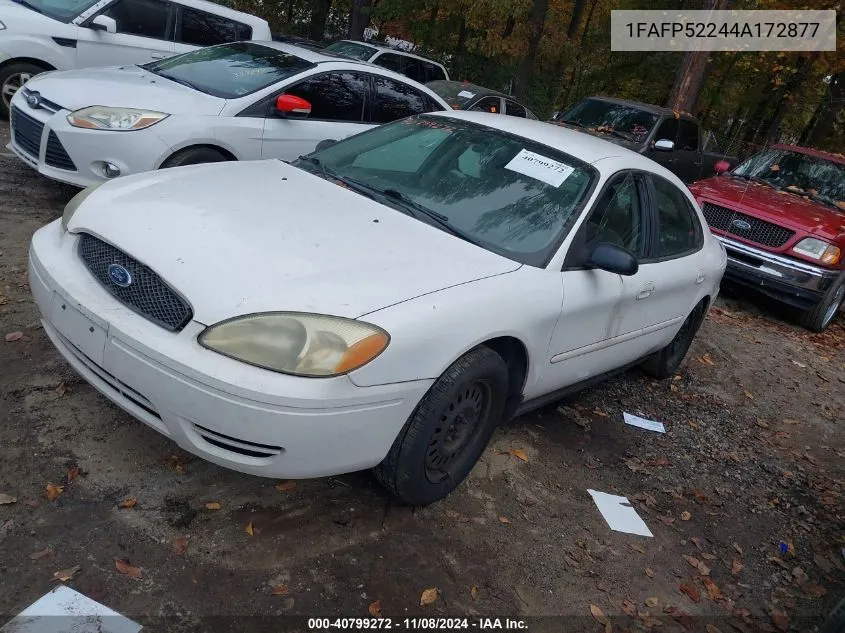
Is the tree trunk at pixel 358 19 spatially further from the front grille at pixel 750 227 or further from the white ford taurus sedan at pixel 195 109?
the front grille at pixel 750 227

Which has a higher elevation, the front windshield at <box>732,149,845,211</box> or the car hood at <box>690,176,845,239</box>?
the front windshield at <box>732,149,845,211</box>

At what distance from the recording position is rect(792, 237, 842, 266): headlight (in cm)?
748

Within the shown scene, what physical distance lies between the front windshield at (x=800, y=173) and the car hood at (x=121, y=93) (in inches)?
276

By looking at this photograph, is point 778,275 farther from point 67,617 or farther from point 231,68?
point 67,617

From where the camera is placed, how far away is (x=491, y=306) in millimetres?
2959

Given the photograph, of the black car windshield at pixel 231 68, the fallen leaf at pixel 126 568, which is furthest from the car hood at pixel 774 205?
the fallen leaf at pixel 126 568

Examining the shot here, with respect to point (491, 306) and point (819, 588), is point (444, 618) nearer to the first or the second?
point (491, 306)

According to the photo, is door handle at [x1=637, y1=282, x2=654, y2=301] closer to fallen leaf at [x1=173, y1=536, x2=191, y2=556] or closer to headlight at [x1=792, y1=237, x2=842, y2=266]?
fallen leaf at [x1=173, y1=536, x2=191, y2=556]

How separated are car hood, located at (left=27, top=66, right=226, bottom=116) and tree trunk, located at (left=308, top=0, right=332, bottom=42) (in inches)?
638

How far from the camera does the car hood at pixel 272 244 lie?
2.60 m

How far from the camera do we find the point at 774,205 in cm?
802

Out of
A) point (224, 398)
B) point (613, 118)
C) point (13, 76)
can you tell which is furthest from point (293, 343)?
point (613, 118)

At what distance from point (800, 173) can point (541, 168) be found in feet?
22.2

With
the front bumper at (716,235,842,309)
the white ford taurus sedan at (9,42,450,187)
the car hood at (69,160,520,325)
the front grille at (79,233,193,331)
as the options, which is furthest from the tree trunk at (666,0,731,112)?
the front grille at (79,233,193,331)
